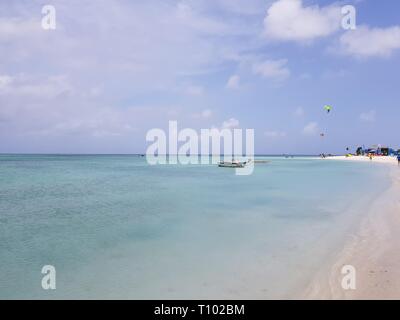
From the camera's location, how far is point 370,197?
1884 cm

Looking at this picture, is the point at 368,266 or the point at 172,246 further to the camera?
the point at 172,246

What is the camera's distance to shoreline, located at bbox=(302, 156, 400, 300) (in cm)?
598

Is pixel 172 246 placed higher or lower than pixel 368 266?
lower

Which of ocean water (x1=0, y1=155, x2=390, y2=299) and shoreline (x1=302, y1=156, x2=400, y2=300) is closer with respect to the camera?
shoreline (x1=302, y1=156, x2=400, y2=300)

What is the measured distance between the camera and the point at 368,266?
23.8ft

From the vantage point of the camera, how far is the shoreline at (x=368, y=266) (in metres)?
5.98

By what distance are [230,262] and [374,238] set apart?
4.97m

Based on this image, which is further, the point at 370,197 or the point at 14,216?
the point at 370,197

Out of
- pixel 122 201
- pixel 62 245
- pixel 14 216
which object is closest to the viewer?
pixel 62 245

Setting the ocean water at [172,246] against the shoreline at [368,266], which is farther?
the ocean water at [172,246]
